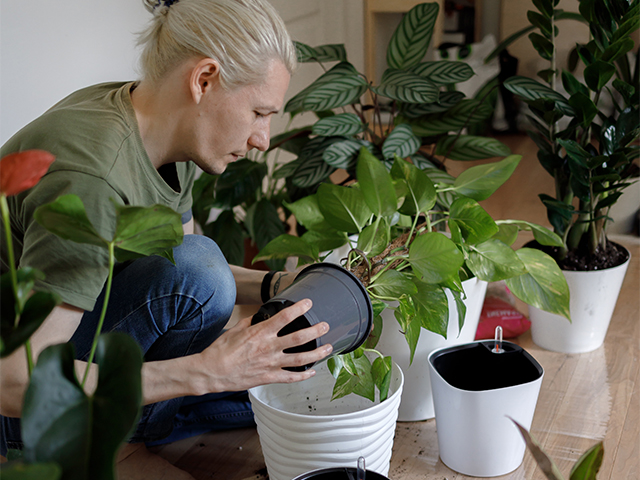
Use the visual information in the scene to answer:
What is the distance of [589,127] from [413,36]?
534 mm

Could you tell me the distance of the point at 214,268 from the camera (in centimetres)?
104

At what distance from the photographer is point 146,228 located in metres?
0.59

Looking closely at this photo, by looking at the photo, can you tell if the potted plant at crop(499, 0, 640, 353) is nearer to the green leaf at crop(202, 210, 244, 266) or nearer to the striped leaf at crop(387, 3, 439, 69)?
the striped leaf at crop(387, 3, 439, 69)

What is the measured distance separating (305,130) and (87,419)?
143 centimetres

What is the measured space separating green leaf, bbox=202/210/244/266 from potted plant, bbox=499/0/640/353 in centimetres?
84

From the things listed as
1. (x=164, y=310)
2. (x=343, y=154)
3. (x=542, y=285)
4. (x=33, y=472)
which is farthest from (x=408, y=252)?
(x=33, y=472)

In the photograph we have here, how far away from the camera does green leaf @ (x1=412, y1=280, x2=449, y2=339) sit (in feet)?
3.30

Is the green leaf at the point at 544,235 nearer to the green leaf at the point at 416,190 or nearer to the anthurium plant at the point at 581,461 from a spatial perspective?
the green leaf at the point at 416,190

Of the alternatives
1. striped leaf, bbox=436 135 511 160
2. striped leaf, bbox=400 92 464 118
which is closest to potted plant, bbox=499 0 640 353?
striped leaf, bbox=436 135 511 160

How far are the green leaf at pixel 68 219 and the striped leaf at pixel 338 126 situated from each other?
98cm

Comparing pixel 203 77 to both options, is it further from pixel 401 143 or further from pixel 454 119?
pixel 454 119

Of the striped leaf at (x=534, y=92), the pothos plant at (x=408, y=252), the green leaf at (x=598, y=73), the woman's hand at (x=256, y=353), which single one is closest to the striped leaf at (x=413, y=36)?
the striped leaf at (x=534, y=92)

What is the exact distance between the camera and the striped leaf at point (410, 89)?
1484mm

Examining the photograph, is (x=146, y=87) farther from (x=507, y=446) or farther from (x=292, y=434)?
(x=507, y=446)
